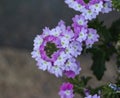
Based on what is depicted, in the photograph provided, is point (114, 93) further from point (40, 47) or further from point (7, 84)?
point (7, 84)

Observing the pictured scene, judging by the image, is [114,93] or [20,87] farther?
[20,87]

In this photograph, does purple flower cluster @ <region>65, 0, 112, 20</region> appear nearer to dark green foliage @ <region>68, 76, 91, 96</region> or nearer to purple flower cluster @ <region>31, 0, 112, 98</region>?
purple flower cluster @ <region>31, 0, 112, 98</region>

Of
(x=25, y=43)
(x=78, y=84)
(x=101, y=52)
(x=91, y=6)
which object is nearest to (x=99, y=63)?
(x=101, y=52)

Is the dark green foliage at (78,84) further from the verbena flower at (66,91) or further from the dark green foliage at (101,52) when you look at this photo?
the dark green foliage at (101,52)

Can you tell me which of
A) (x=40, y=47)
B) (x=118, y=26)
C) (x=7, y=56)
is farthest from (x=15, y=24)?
(x=40, y=47)

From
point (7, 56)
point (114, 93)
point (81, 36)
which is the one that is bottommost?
point (114, 93)

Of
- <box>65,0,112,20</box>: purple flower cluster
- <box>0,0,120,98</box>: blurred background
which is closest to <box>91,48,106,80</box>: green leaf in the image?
<box>65,0,112,20</box>: purple flower cluster

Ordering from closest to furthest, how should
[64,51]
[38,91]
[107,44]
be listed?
[64,51]
[107,44]
[38,91]

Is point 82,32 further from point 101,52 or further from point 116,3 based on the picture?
point 101,52
